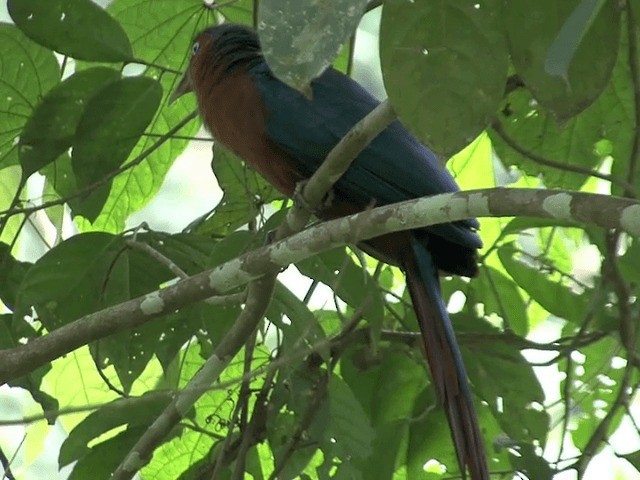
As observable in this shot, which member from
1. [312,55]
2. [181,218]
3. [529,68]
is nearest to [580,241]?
[529,68]

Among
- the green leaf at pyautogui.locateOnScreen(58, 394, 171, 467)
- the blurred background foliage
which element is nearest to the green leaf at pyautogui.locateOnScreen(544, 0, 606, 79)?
the blurred background foliage

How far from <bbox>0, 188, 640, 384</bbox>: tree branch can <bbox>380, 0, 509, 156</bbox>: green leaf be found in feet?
0.64

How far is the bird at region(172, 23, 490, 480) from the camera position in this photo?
2.38m

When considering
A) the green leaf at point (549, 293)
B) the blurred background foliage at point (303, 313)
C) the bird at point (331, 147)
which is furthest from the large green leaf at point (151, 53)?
the green leaf at point (549, 293)

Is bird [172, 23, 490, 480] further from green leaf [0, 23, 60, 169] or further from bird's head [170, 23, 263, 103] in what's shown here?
green leaf [0, 23, 60, 169]

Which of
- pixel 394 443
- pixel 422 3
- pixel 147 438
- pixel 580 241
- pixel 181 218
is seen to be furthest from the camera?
pixel 181 218

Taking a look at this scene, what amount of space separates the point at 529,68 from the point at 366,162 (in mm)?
1187

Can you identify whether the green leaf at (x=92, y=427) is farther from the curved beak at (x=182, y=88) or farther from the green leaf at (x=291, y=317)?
the curved beak at (x=182, y=88)

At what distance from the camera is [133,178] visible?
2.84 meters

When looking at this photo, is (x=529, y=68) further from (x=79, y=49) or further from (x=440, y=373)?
(x=79, y=49)

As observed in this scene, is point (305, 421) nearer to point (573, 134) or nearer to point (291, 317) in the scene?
point (291, 317)

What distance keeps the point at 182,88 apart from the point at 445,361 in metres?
1.11

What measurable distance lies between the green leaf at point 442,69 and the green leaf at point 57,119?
1.28 meters

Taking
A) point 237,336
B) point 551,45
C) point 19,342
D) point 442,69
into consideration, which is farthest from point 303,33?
point 19,342
